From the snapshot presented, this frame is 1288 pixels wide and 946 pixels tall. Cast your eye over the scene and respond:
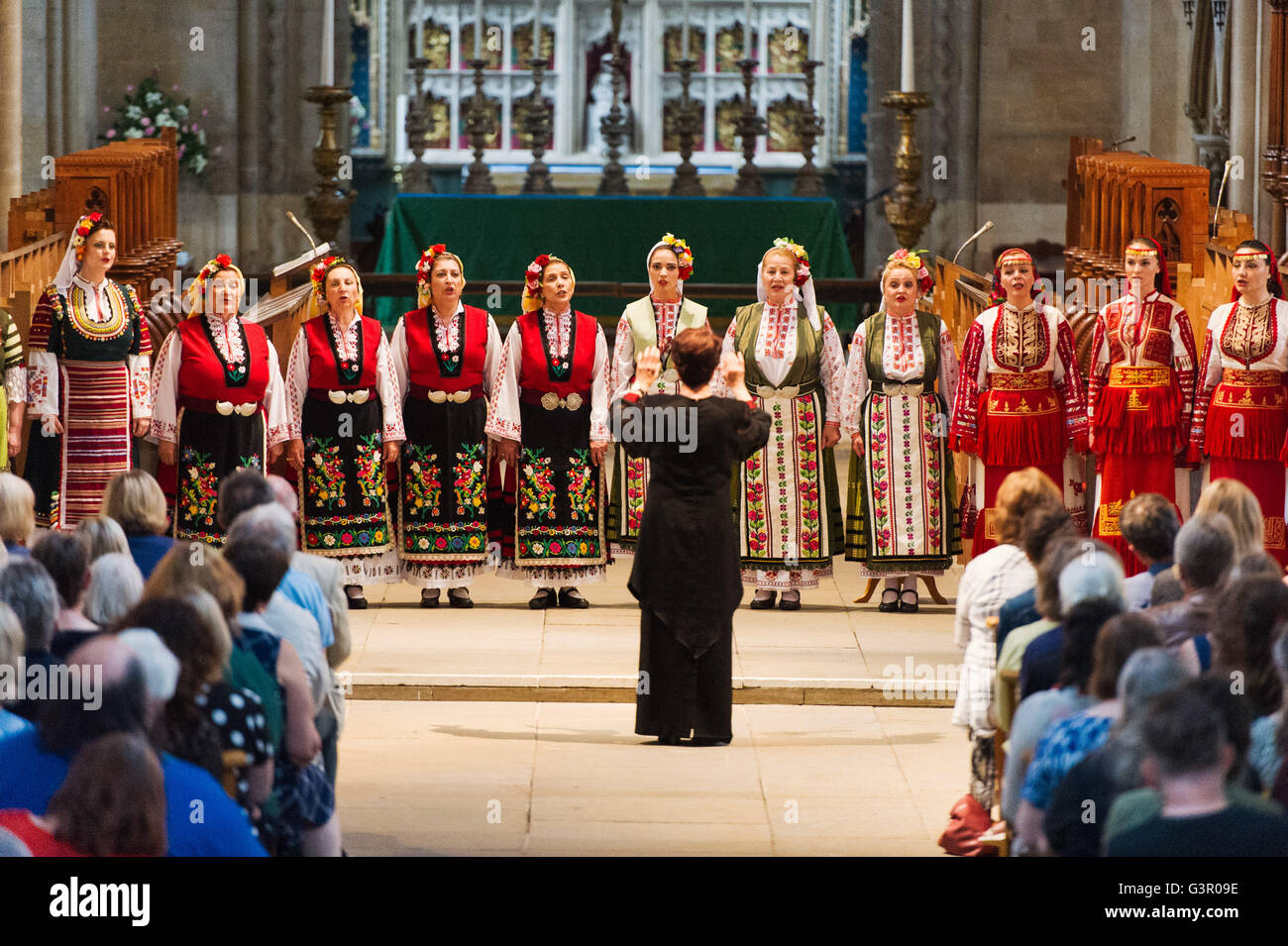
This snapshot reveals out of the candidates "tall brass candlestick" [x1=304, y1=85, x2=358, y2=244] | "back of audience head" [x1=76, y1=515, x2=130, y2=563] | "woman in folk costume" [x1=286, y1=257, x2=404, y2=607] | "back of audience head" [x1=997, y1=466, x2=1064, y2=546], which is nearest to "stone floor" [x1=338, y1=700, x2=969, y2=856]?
"back of audience head" [x1=997, y1=466, x2=1064, y2=546]

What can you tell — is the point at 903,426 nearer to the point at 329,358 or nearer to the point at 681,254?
the point at 681,254

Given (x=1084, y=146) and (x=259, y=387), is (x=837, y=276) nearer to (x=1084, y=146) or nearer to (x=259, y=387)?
(x=1084, y=146)

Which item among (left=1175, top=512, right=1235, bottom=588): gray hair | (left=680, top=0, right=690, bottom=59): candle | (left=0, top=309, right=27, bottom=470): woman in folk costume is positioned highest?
(left=680, top=0, right=690, bottom=59): candle

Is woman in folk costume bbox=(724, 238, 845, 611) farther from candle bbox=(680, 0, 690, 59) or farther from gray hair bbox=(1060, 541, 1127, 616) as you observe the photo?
candle bbox=(680, 0, 690, 59)

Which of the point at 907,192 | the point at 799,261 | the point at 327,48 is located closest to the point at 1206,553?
the point at 799,261

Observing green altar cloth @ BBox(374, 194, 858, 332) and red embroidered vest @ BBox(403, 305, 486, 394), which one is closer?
red embroidered vest @ BBox(403, 305, 486, 394)

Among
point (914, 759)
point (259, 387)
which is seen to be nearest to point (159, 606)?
point (914, 759)

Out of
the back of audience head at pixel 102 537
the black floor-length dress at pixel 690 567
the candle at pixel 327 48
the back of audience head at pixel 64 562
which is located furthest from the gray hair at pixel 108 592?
the candle at pixel 327 48

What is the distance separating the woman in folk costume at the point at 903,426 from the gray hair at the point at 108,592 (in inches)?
165

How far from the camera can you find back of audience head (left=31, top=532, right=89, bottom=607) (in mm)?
4625

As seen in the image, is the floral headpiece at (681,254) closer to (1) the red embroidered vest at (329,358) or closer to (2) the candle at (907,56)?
(1) the red embroidered vest at (329,358)

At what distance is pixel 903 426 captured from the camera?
27.6 ft

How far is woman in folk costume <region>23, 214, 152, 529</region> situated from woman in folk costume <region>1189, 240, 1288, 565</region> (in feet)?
12.8
